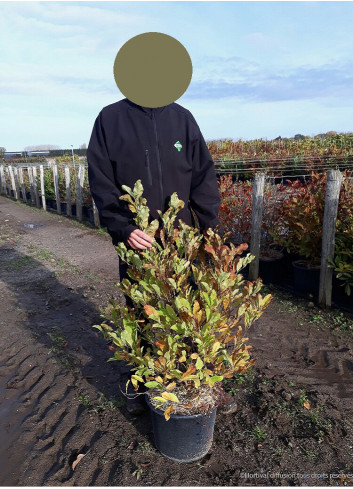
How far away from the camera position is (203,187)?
7.96 feet

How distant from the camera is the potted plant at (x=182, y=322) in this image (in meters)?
1.89

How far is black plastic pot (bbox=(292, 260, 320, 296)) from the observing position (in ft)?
15.2

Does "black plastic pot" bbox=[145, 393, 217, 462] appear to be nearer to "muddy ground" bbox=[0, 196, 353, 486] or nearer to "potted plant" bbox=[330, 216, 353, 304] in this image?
"muddy ground" bbox=[0, 196, 353, 486]

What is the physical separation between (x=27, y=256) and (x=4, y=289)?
188 centimetres

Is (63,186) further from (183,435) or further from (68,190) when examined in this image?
(183,435)

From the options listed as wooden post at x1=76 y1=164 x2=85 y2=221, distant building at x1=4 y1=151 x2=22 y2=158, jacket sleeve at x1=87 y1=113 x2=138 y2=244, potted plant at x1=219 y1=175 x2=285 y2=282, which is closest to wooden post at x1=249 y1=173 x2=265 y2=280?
potted plant at x1=219 y1=175 x2=285 y2=282

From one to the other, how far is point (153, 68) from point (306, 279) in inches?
140

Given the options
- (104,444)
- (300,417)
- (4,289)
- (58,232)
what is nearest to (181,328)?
(104,444)

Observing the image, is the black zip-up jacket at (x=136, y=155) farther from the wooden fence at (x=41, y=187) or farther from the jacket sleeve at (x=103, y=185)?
the wooden fence at (x=41, y=187)

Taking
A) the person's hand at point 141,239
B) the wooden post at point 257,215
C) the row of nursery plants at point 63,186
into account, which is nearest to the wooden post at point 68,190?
the row of nursery plants at point 63,186

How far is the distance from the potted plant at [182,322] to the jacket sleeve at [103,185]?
15 centimetres

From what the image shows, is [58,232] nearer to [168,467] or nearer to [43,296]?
[43,296]

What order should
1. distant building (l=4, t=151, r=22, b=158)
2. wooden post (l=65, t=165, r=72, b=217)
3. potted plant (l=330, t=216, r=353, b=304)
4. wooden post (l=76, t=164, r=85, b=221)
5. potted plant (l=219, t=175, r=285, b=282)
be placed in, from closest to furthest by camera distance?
potted plant (l=330, t=216, r=353, b=304) → potted plant (l=219, t=175, r=285, b=282) → wooden post (l=76, t=164, r=85, b=221) → wooden post (l=65, t=165, r=72, b=217) → distant building (l=4, t=151, r=22, b=158)

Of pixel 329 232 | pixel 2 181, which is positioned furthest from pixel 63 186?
pixel 329 232
